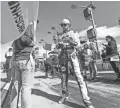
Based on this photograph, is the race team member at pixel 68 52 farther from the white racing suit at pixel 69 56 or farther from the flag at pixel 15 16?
the flag at pixel 15 16

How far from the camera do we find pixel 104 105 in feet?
10.7

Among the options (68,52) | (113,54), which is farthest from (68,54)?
(113,54)

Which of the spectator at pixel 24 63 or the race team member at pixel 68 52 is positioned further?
the race team member at pixel 68 52

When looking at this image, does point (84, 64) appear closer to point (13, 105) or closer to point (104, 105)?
point (104, 105)

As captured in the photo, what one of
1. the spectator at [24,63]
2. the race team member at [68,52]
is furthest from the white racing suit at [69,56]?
the spectator at [24,63]

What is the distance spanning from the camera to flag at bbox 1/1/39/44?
4.62ft

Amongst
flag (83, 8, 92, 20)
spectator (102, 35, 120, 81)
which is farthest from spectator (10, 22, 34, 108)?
flag (83, 8, 92, 20)

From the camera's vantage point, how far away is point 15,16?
4.93 ft

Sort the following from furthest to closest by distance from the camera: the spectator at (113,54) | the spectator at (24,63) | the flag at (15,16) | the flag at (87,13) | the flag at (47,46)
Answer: the flag at (47,46) → the flag at (87,13) → the spectator at (113,54) → the spectator at (24,63) → the flag at (15,16)

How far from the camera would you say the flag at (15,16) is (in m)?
1.41

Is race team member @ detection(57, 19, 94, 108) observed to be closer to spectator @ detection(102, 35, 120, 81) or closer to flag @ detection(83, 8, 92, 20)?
spectator @ detection(102, 35, 120, 81)

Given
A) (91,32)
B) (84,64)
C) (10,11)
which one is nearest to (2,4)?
(10,11)

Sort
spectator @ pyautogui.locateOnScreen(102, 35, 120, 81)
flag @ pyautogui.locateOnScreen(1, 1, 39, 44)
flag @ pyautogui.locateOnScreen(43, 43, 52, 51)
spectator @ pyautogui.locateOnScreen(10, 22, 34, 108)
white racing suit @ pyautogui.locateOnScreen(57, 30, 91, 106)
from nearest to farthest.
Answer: flag @ pyautogui.locateOnScreen(1, 1, 39, 44) → spectator @ pyautogui.locateOnScreen(10, 22, 34, 108) → white racing suit @ pyautogui.locateOnScreen(57, 30, 91, 106) → spectator @ pyautogui.locateOnScreen(102, 35, 120, 81) → flag @ pyautogui.locateOnScreen(43, 43, 52, 51)

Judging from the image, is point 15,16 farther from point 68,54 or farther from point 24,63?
point 68,54
